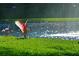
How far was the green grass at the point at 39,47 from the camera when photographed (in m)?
3.12

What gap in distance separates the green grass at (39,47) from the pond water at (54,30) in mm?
56

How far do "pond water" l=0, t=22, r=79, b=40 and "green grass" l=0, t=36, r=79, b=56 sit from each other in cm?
6

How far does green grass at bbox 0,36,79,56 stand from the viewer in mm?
3119

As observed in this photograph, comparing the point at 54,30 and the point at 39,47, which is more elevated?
the point at 54,30

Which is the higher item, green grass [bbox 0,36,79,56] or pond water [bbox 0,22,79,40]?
pond water [bbox 0,22,79,40]

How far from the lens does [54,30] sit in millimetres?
3154

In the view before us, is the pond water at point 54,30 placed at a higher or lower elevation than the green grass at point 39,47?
higher

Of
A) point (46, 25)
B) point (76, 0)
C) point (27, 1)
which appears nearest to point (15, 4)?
point (27, 1)

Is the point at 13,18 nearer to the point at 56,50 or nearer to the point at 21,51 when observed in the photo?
the point at 21,51

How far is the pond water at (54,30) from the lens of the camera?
10.3ft

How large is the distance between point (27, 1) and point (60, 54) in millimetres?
695

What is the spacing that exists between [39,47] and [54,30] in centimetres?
26

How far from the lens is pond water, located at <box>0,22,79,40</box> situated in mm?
3146

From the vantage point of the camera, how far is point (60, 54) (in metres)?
3.13
